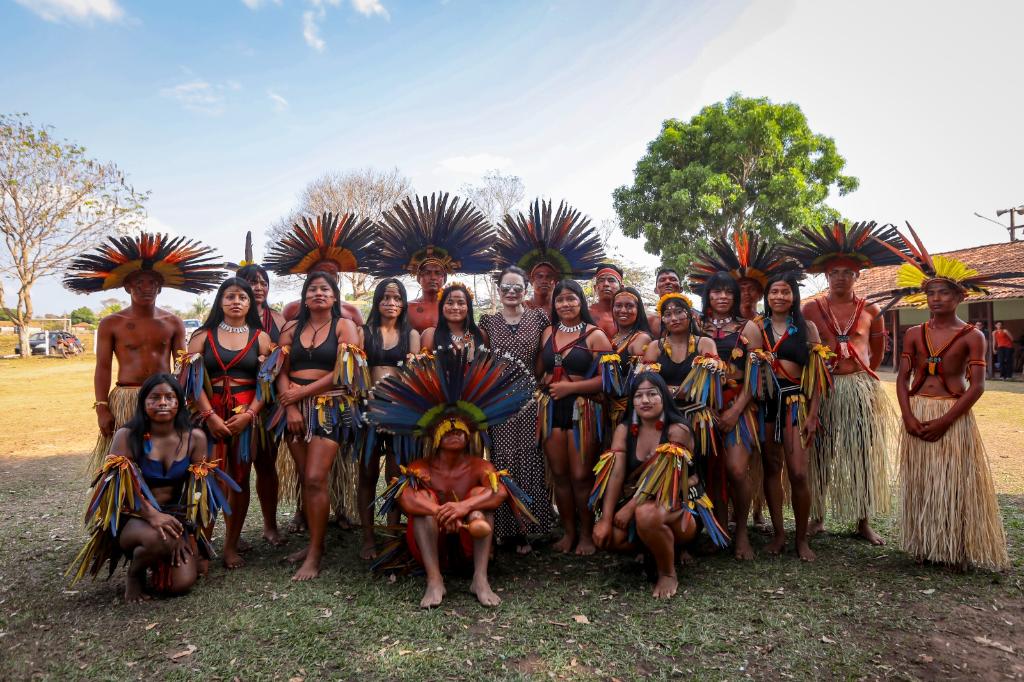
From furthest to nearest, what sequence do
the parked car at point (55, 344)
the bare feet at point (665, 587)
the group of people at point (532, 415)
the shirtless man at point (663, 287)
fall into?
the parked car at point (55, 344) → the shirtless man at point (663, 287) → the group of people at point (532, 415) → the bare feet at point (665, 587)

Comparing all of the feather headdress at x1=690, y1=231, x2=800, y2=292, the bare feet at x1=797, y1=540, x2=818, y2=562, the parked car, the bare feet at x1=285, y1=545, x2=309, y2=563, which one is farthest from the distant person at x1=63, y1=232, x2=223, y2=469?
the parked car

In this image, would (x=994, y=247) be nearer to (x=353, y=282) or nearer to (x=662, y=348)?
(x=662, y=348)

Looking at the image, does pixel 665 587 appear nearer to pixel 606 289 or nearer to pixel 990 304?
pixel 606 289

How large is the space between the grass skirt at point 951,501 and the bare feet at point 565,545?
1.87 meters

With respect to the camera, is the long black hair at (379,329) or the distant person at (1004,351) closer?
the long black hair at (379,329)

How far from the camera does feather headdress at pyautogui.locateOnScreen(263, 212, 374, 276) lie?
4461mm

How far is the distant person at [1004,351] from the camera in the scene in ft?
47.4

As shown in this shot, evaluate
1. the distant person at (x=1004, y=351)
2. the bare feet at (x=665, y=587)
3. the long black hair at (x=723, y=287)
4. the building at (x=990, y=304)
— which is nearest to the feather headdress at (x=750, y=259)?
the long black hair at (x=723, y=287)

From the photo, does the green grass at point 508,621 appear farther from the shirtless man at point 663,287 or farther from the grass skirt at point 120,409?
Answer: the shirtless man at point 663,287

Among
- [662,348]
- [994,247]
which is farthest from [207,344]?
[994,247]

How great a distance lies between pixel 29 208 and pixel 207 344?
21996mm

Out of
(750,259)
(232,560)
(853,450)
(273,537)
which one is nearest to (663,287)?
(750,259)

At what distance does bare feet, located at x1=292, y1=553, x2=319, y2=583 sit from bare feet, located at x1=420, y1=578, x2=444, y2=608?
688mm

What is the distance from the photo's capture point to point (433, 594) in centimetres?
309
